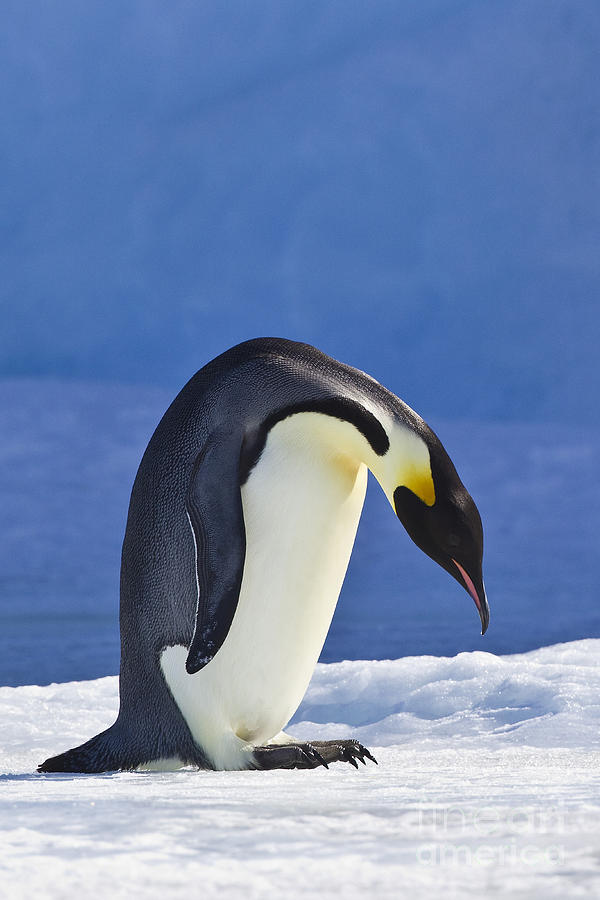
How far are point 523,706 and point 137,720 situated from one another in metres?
1.74

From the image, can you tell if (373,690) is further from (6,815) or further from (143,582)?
(6,815)

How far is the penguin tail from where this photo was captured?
2.83m

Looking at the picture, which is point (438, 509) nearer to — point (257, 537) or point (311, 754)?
point (257, 537)

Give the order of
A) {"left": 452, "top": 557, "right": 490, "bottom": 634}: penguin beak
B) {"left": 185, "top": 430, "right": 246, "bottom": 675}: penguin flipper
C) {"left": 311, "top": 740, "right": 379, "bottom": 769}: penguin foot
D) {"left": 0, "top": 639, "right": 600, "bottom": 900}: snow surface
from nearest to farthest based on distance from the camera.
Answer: {"left": 0, "top": 639, "right": 600, "bottom": 900}: snow surface
{"left": 185, "top": 430, "right": 246, "bottom": 675}: penguin flipper
{"left": 311, "top": 740, "right": 379, "bottom": 769}: penguin foot
{"left": 452, "top": 557, "right": 490, "bottom": 634}: penguin beak

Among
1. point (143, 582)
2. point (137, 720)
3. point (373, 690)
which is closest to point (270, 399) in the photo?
point (143, 582)

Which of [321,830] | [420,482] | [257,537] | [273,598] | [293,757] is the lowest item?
[321,830]

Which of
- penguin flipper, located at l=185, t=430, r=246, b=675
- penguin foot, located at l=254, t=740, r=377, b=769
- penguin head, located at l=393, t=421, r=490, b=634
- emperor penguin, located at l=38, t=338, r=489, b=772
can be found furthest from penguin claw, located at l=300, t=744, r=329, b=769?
penguin head, located at l=393, t=421, r=490, b=634

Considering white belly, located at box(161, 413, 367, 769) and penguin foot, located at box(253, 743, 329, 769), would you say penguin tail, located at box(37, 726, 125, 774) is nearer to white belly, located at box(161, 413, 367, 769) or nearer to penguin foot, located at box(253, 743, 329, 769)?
white belly, located at box(161, 413, 367, 769)

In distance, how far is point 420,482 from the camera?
286 centimetres

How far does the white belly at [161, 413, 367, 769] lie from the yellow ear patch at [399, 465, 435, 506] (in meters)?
0.20

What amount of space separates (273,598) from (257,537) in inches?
6.7

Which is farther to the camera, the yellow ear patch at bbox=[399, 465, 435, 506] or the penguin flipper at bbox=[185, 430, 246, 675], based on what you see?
the yellow ear patch at bbox=[399, 465, 435, 506]

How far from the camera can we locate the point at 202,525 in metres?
2.57

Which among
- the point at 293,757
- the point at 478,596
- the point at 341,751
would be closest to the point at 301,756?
the point at 293,757
